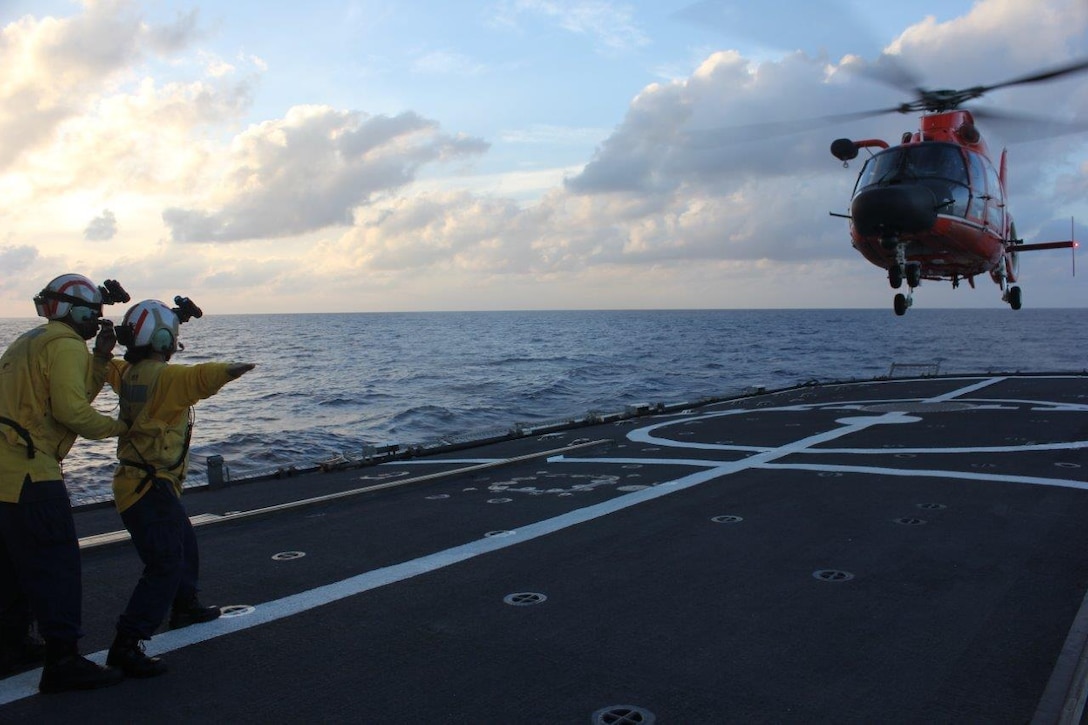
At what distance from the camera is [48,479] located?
15.0 ft

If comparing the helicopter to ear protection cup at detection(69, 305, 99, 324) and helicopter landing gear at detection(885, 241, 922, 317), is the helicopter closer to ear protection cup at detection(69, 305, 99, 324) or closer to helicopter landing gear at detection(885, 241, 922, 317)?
helicopter landing gear at detection(885, 241, 922, 317)

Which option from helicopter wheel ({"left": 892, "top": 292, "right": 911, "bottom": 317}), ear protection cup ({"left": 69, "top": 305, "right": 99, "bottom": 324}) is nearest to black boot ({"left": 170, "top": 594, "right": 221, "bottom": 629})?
ear protection cup ({"left": 69, "top": 305, "right": 99, "bottom": 324})

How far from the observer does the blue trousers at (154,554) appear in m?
4.71

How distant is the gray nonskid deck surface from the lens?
4332mm

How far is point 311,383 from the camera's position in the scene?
170ft

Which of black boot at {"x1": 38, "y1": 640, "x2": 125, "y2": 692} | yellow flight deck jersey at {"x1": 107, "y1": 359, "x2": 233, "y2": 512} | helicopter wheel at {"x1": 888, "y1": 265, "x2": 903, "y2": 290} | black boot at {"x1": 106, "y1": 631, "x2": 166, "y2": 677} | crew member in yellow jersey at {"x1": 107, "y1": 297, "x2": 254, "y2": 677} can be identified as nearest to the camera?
black boot at {"x1": 38, "y1": 640, "x2": 125, "y2": 692}

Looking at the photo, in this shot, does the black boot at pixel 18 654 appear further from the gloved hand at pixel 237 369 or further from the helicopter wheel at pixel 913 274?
the helicopter wheel at pixel 913 274

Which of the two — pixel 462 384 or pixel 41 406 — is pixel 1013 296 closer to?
pixel 41 406

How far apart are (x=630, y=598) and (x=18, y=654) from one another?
13.4ft

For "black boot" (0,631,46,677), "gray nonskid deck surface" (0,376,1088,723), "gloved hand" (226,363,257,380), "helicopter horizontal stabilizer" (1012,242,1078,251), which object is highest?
"helicopter horizontal stabilizer" (1012,242,1078,251)

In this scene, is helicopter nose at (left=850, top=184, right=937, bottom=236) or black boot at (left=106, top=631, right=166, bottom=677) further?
helicopter nose at (left=850, top=184, right=937, bottom=236)

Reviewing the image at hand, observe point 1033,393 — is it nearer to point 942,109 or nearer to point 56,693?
point 942,109

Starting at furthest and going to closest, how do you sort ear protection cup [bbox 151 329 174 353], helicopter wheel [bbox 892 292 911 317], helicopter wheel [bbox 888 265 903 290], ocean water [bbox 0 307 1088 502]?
ocean water [bbox 0 307 1088 502], helicopter wheel [bbox 892 292 911 317], helicopter wheel [bbox 888 265 903 290], ear protection cup [bbox 151 329 174 353]

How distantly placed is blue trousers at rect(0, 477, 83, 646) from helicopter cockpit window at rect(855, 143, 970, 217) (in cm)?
1651
